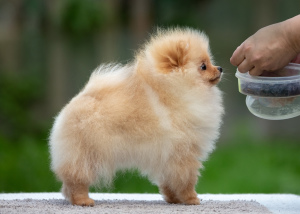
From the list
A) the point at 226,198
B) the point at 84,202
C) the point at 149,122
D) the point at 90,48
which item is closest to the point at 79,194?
the point at 84,202

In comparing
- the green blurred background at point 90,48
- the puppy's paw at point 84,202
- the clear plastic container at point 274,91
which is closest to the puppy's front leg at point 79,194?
the puppy's paw at point 84,202

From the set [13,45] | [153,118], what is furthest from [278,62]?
[13,45]

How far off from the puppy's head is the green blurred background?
3653 millimetres

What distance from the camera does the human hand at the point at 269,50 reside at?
2.70 m

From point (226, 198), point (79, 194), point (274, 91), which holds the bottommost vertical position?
point (226, 198)

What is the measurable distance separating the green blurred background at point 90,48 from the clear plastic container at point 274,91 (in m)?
3.59

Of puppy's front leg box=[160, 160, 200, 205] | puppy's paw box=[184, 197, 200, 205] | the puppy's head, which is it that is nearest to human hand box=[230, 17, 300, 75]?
the puppy's head

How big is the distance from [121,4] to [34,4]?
1.13m

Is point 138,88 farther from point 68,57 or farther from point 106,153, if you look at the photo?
point 68,57

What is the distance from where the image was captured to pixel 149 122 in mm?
2725

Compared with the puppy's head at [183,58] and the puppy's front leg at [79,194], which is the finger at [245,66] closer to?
the puppy's head at [183,58]

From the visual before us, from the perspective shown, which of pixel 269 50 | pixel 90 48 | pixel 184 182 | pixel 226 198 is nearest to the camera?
pixel 269 50

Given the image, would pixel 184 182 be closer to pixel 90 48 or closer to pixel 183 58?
pixel 183 58

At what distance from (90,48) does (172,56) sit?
4.43 m
